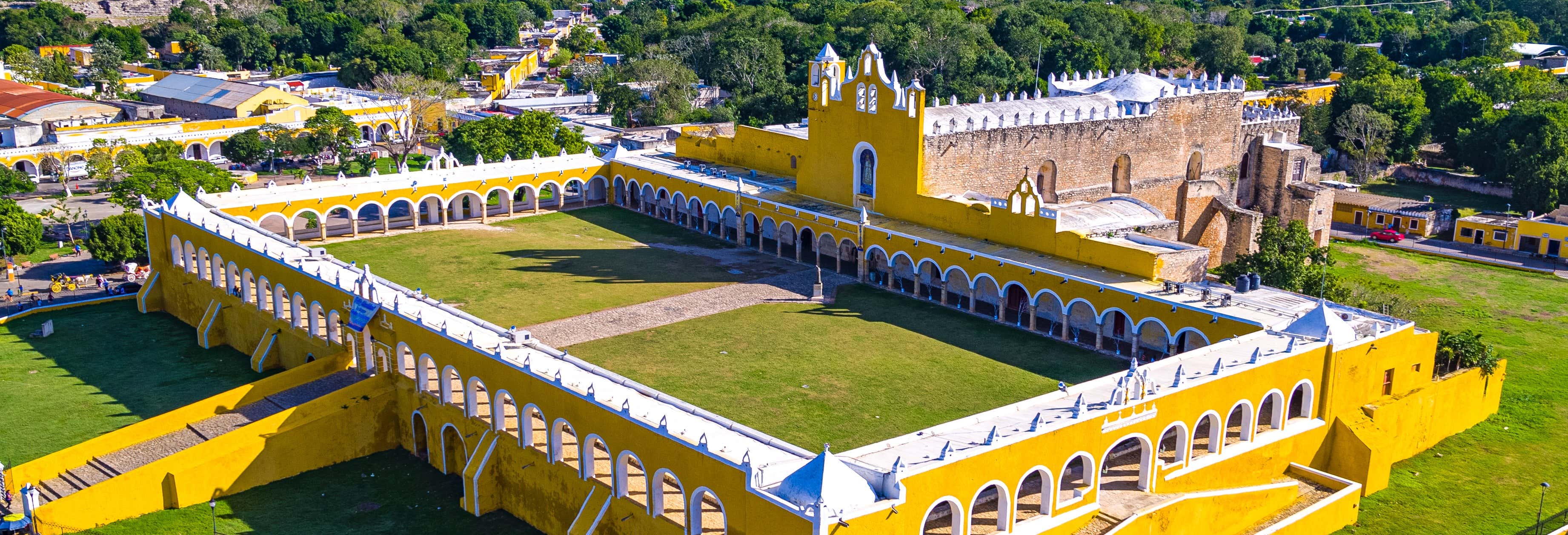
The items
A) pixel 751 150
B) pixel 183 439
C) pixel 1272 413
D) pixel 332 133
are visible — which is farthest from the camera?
pixel 332 133

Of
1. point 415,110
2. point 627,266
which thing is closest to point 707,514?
point 627,266

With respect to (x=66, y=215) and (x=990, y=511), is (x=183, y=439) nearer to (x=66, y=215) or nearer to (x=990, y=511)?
(x=990, y=511)

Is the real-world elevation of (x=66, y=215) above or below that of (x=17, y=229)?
below

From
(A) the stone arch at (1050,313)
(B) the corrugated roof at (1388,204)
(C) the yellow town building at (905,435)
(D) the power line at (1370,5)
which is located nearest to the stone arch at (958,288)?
(C) the yellow town building at (905,435)

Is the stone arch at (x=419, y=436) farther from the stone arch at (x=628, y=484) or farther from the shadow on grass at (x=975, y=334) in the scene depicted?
the shadow on grass at (x=975, y=334)

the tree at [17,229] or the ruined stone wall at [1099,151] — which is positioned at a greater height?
the ruined stone wall at [1099,151]

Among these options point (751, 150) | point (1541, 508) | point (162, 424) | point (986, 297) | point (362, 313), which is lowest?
point (1541, 508)

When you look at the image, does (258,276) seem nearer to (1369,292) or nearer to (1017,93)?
(1369,292)
